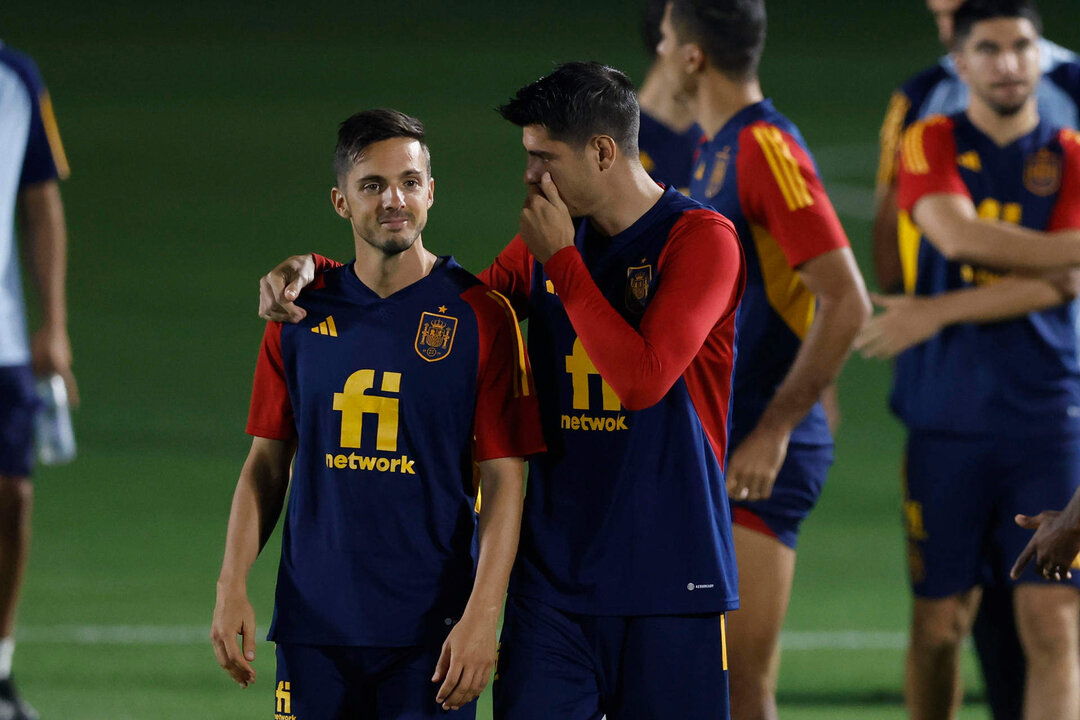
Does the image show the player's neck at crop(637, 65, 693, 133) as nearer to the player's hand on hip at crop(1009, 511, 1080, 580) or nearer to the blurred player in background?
the blurred player in background

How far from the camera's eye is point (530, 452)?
362 cm

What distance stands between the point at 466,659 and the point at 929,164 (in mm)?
2685

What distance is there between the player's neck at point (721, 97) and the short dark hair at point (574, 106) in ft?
4.40

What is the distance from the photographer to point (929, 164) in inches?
214

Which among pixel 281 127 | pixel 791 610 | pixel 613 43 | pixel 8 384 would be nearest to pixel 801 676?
pixel 791 610

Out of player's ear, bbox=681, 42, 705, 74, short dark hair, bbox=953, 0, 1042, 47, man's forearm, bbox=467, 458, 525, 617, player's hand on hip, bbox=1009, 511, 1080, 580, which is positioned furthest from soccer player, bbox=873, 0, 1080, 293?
man's forearm, bbox=467, 458, 525, 617

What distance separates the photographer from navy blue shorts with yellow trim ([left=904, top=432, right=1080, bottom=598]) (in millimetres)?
5195

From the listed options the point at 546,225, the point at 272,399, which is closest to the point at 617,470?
the point at 546,225

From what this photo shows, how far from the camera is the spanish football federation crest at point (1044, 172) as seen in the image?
5359mm

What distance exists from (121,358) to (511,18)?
1675cm

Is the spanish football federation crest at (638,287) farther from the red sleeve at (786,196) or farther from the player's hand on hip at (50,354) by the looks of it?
the player's hand on hip at (50,354)

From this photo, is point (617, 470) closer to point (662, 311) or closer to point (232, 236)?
point (662, 311)

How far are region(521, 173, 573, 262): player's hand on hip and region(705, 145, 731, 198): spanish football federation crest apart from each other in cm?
131

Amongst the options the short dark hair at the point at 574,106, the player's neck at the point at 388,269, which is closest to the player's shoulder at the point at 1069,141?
the short dark hair at the point at 574,106
